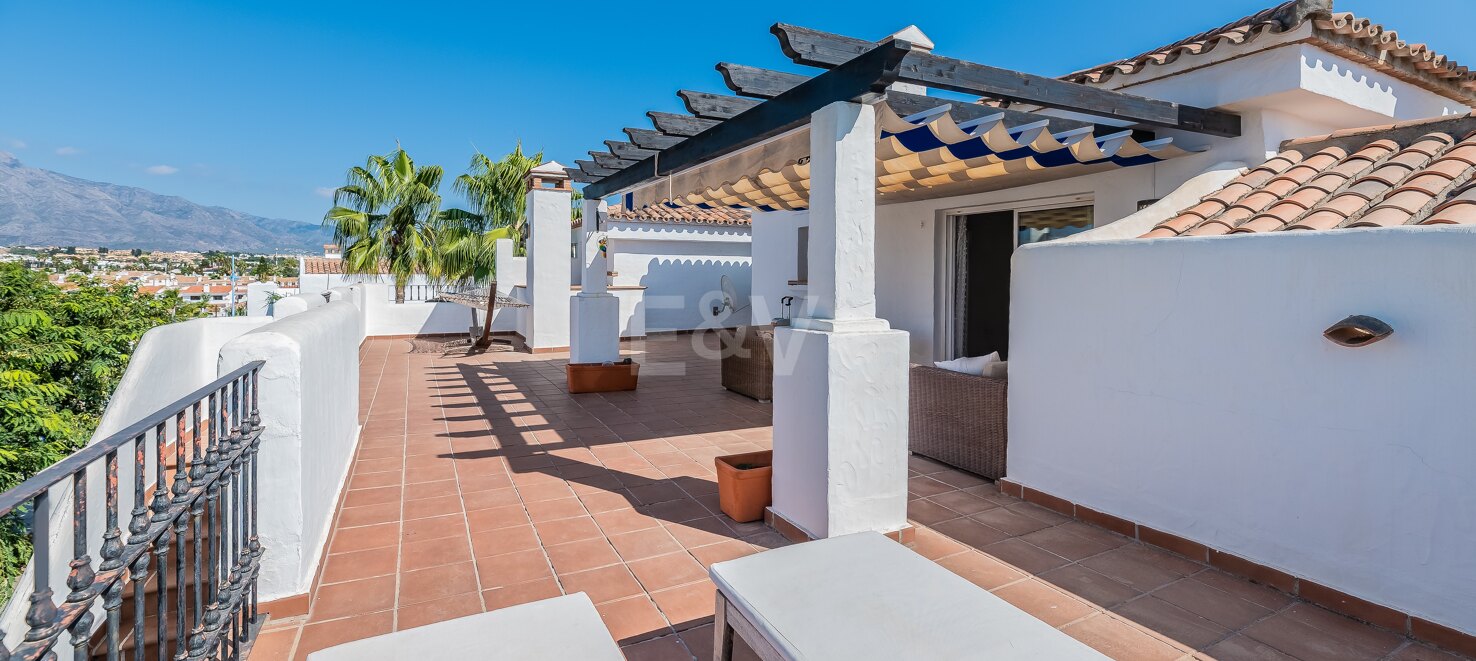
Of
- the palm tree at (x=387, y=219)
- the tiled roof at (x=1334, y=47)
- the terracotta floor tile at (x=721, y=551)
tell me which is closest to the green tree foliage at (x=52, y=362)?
the terracotta floor tile at (x=721, y=551)

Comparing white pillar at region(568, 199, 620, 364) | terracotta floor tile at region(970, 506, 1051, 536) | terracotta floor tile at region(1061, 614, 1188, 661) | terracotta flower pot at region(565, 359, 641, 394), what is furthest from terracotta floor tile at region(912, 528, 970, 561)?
white pillar at region(568, 199, 620, 364)

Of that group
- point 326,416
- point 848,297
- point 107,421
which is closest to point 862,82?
point 848,297

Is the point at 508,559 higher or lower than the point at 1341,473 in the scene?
lower

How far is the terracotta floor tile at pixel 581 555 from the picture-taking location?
4.33m

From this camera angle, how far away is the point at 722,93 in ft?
19.8

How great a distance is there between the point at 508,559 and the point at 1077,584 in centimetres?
367

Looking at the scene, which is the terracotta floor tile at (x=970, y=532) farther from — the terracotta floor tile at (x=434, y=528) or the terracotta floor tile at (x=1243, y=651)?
the terracotta floor tile at (x=434, y=528)

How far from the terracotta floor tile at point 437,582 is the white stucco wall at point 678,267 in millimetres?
16484

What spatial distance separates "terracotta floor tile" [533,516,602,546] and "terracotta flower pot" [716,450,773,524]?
103cm

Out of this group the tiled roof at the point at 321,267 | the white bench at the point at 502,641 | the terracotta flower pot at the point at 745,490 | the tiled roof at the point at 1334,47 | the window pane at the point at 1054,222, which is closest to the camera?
the white bench at the point at 502,641

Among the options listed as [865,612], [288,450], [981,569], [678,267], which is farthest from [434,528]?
[678,267]

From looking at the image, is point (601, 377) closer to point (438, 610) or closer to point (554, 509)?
point (554, 509)

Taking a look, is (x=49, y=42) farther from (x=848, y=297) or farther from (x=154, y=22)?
(x=848, y=297)

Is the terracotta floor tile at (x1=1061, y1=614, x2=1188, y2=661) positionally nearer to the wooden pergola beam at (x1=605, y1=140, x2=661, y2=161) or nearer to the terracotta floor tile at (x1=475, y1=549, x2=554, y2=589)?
the terracotta floor tile at (x1=475, y1=549, x2=554, y2=589)
